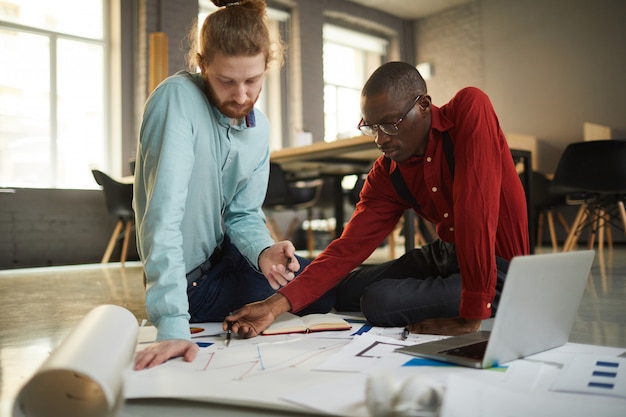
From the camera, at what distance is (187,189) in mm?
Answer: 1351

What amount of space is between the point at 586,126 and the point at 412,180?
482 centimetres

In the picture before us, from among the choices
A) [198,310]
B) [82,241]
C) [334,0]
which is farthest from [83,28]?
[198,310]

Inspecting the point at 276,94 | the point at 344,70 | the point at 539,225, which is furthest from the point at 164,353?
the point at 344,70

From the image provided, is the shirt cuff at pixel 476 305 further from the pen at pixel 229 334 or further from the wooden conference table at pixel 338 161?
the wooden conference table at pixel 338 161

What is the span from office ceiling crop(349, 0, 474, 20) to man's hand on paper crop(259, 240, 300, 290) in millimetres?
6807

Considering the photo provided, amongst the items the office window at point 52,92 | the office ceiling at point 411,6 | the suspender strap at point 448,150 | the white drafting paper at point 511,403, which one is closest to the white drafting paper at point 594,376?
the white drafting paper at point 511,403

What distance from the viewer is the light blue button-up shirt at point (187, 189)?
119 centimetres

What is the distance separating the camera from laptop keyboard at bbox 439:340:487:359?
3.59 ft

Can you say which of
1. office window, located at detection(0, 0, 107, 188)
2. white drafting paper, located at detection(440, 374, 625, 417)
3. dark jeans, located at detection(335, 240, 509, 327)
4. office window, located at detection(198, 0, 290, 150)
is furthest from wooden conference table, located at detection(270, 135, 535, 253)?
office window, located at detection(0, 0, 107, 188)

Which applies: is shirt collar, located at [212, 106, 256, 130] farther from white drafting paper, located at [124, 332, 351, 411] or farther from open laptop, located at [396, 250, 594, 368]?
Result: open laptop, located at [396, 250, 594, 368]

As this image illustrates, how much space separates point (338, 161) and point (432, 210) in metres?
2.37

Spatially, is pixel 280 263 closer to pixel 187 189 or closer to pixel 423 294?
pixel 187 189

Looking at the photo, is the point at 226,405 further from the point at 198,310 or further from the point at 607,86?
the point at 607,86

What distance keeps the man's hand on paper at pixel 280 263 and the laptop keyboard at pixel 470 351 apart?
0.43 meters
